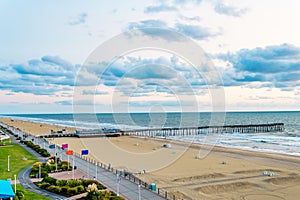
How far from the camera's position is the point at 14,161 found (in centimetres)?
3784

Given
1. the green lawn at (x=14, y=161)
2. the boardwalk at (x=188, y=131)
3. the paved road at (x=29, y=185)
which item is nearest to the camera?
the paved road at (x=29, y=185)

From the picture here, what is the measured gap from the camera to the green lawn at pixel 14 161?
1224 inches

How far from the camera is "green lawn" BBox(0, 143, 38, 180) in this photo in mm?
31094

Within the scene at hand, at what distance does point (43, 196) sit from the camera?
21969 mm

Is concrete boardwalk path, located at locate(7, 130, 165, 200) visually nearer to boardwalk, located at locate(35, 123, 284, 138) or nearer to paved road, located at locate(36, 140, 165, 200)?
paved road, located at locate(36, 140, 165, 200)

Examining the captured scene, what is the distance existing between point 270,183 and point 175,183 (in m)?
9.22

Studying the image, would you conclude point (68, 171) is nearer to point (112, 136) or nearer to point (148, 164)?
point (148, 164)

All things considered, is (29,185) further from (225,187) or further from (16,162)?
(225,187)

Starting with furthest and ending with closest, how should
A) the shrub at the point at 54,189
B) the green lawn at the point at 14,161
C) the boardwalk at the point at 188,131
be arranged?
the boardwalk at the point at 188,131 → the green lawn at the point at 14,161 → the shrub at the point at 54,189

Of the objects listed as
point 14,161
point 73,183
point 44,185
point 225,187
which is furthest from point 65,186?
point 14,161

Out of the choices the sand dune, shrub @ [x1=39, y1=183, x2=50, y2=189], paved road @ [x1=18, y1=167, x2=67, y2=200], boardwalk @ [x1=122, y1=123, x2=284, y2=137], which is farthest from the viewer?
boardwalk @ [x1=122, y1=123, x2=284, y2=137]

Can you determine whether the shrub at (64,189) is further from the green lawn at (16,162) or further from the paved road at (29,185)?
the green lawn at (16,162)

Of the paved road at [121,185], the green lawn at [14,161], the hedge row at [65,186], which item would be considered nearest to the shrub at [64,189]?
the hedge row at [65,186]

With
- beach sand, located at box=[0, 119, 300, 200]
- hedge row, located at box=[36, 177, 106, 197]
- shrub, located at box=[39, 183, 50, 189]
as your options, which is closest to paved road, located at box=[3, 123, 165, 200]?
shrub, located at box=[39, 183, 50, 189]
